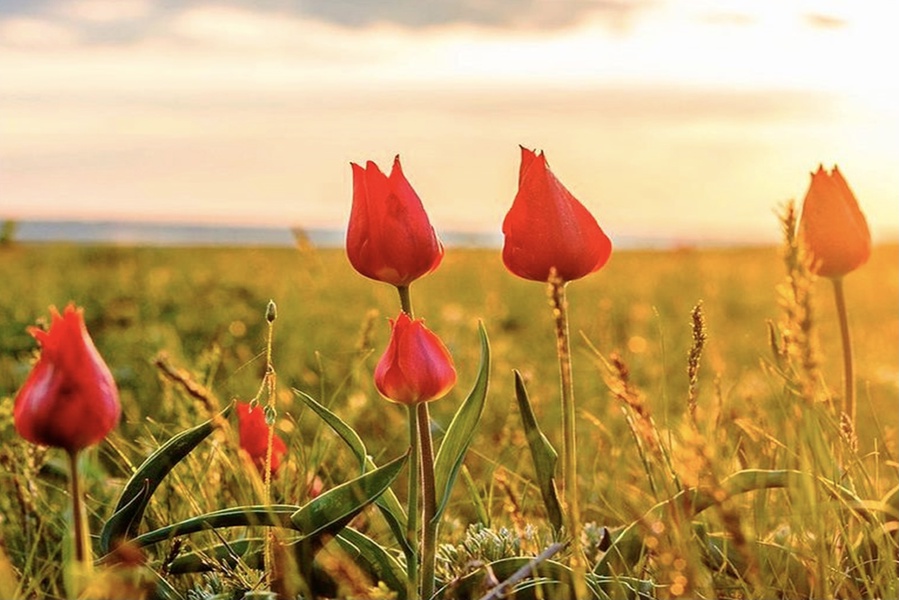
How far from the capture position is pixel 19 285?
6.43m

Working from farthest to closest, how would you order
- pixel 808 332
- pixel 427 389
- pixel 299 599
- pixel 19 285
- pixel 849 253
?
1. pixel 19 285
2. pixel 849 253
3. pixel 299 599
4. pixel 427 389
5. pixel 808 332

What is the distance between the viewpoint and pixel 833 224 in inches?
75.7

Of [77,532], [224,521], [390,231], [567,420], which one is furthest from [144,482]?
[567,420]

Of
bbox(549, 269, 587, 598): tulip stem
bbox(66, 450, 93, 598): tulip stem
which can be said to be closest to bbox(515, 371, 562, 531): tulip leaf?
bbox(549, 269, 587, 598): tulip stem

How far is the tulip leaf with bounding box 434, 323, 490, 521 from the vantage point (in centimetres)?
156

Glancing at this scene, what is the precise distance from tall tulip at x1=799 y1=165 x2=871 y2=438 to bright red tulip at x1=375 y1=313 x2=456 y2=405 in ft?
2.49

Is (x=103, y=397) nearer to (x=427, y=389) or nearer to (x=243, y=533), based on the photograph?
(x=427, y=389)

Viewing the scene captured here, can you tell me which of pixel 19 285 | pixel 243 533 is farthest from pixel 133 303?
pixel 243 533

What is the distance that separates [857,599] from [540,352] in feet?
12.0

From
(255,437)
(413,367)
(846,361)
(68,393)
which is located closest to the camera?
(68,393)

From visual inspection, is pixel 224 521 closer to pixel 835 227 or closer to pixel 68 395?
pixel 68 395

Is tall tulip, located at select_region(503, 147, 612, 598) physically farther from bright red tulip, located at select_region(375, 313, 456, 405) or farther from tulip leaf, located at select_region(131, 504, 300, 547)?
tulip leaf, located at select_region(131, 504, 300, 547)

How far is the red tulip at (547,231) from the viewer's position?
1555 millimetres

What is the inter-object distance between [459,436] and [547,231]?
0.30m
